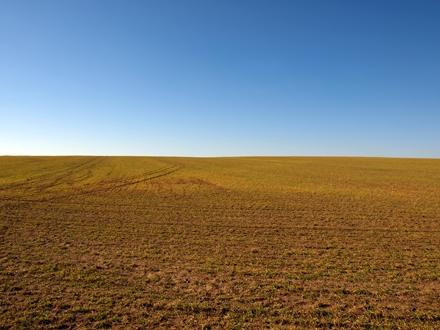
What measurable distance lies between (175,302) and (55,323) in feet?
8.08

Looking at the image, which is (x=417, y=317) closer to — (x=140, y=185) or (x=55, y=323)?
(x=55, y=323)

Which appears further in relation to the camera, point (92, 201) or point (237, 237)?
point (92, 201)

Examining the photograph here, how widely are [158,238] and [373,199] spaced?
1651 cm

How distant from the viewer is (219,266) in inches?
373

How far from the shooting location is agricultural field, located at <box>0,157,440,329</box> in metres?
6.63

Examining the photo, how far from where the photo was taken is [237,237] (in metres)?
12.7

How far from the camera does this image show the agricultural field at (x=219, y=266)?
6633 mm

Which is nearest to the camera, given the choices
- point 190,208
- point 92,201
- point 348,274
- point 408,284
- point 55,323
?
point 55,323

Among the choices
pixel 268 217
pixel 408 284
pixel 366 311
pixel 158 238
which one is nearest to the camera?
pixel 366 311

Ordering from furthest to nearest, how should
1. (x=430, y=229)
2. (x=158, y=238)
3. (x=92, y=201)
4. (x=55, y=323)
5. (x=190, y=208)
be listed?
1. (x=92, y=201)
2. (x=190, y=208)
3. (x=430, y=229)
4. (x=158, y=238)
5. (x=55, y=323)

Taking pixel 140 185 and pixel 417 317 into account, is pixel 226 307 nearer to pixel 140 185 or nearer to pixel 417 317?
pixel 417 317

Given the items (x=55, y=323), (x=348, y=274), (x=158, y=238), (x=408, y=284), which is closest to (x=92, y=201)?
(x=158, y=238)

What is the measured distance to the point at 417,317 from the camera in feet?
21.5

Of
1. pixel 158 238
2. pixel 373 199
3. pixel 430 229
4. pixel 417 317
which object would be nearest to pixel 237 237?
pixel 158 238
